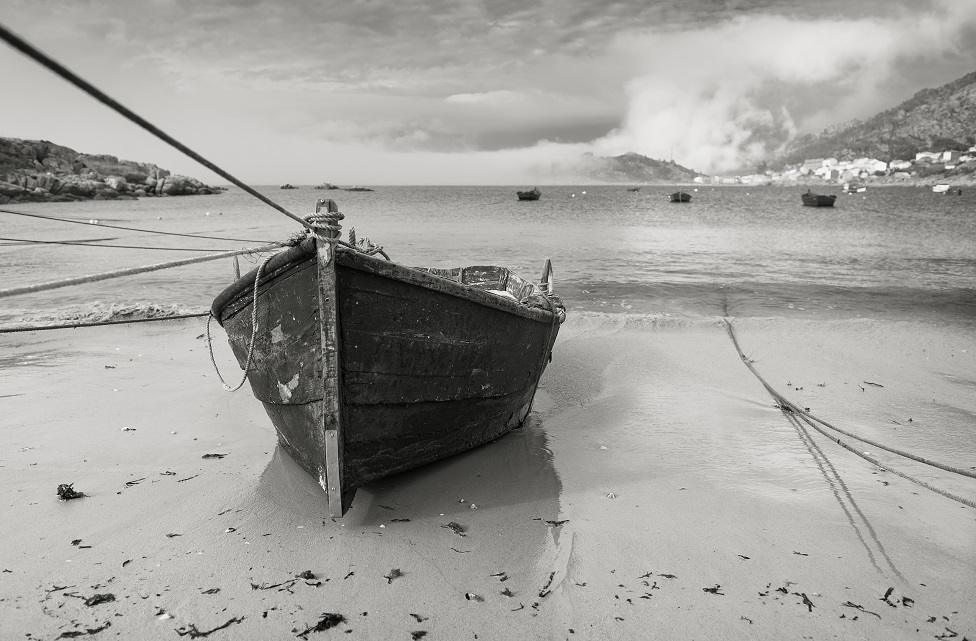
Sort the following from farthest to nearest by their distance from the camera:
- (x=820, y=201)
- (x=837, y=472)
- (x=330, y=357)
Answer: (x=820, y=201) < (x=837, y=472) < (x=330, y=357)

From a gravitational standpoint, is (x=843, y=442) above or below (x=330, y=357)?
below

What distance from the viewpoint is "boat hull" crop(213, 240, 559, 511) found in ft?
12.4

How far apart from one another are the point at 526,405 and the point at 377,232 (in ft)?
85.5

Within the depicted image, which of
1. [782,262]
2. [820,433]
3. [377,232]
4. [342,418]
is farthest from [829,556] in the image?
[377,232]

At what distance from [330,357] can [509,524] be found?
1.75 m

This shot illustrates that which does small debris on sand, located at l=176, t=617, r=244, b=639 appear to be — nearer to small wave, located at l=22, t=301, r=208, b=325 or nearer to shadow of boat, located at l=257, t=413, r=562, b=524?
shadow of boat, located at l=257, t=413, r=562, b=524

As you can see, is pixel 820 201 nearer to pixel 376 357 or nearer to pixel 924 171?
pixel 376 357

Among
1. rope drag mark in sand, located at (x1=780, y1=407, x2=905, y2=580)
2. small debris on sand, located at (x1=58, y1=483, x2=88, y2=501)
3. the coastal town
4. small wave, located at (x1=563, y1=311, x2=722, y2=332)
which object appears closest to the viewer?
rope drag mark in sand, located at (x1=780, y1=407, x2=905, y2=580)

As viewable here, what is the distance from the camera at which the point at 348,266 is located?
3.58m

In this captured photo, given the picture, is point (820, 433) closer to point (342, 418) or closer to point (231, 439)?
point (342, 418)

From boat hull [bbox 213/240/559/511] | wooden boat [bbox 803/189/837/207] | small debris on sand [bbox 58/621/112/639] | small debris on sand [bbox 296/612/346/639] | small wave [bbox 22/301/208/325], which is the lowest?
small debris on sand [bbox 296/612/346/639]

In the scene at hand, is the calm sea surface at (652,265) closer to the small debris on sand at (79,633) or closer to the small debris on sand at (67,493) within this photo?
the small debris on sand at (67,493)

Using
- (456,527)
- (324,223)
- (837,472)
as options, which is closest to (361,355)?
(324,223)

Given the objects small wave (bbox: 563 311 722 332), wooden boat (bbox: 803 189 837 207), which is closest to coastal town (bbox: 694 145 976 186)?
wooden boat (bbox: 803 189 837 207)
